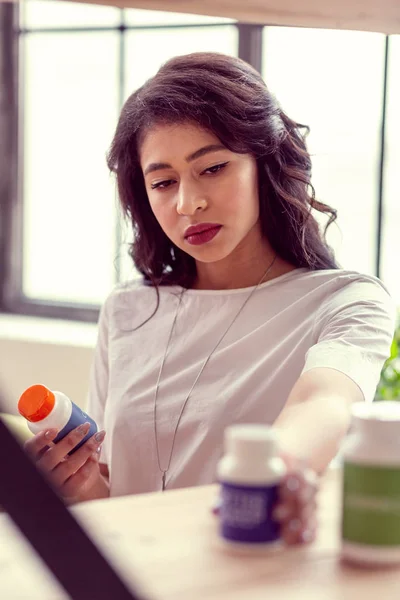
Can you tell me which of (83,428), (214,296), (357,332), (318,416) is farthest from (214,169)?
(318,416)

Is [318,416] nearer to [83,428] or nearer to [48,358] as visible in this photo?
[83,428]

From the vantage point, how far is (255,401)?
167cm

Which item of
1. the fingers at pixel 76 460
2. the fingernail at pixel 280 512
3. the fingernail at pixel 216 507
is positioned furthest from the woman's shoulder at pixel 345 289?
the fingernail at pixel 280 512

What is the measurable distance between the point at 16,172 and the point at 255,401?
2460mm

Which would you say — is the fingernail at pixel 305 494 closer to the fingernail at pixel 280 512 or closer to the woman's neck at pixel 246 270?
the fingernail at pixel 280 512

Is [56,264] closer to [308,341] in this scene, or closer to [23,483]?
[308,341]

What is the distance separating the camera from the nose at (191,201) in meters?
1.66

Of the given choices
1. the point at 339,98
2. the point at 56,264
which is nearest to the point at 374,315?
the point at 339,98

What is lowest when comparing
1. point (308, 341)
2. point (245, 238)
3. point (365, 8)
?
point (308, 341)

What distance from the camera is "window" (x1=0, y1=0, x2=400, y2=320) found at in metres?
3.11

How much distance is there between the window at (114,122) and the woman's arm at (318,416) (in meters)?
1.50

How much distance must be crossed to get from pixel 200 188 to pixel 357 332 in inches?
15.0

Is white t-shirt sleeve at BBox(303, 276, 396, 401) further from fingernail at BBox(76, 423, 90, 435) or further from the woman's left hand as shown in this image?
the woman's left hand

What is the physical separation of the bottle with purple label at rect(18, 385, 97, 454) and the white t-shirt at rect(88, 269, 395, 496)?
0.84 feet
